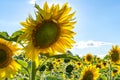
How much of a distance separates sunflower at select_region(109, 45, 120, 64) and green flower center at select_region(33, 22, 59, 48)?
5818 millimetres

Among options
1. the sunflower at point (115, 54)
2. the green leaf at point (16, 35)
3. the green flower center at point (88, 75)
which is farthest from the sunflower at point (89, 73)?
the green leaf at point (16, 35)

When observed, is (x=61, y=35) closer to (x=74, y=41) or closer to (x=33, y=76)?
(x=74, y=41)

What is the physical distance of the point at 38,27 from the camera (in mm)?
3295

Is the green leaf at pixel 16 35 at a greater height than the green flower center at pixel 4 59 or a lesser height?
greater

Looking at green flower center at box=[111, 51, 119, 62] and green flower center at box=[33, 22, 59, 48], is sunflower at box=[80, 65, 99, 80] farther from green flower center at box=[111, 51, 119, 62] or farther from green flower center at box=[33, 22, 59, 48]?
green flower center at box=[33, 22, 59, 48]

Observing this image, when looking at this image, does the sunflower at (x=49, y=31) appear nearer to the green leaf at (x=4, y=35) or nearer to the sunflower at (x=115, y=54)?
the green leaf at (x=4, y=35)

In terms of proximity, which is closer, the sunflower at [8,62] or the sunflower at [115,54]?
the sunflower at [8,62]

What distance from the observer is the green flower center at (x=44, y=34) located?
3258mm

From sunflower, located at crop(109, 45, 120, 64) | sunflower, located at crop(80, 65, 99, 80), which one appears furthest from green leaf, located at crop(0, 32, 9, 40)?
sunflower, located at crop(109, 45, 120, 64)

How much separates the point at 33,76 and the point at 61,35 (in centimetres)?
53

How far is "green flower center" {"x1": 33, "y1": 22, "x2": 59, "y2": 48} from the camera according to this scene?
326 cm

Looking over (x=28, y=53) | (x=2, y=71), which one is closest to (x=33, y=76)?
(x=28, y=53)

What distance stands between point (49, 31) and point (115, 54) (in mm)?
6383

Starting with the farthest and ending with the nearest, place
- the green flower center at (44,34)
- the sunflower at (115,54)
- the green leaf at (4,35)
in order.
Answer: the sunflower at (115,54)
the green flower center at (44,34)
the green leaf at (4,35)
